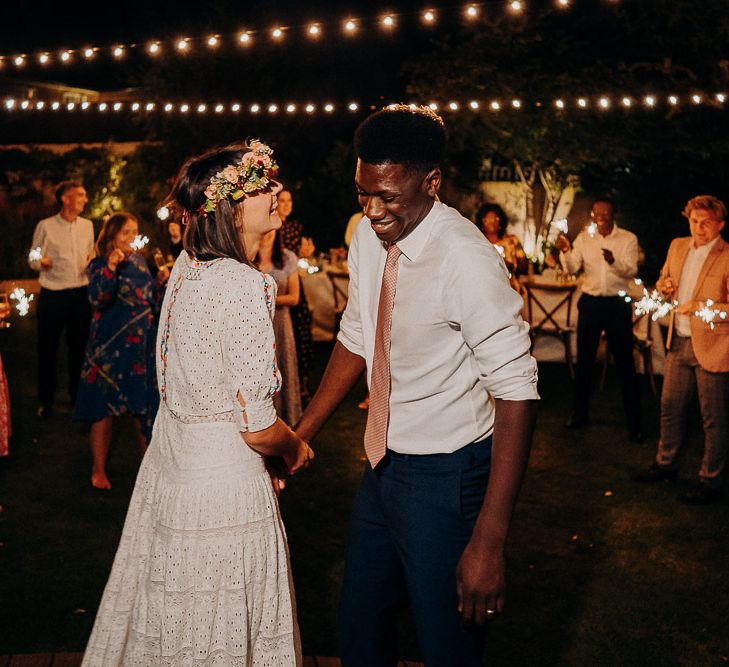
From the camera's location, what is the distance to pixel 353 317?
109 inches

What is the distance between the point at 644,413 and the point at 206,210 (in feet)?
20.3

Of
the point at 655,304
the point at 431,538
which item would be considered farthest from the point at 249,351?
the point at 655,304

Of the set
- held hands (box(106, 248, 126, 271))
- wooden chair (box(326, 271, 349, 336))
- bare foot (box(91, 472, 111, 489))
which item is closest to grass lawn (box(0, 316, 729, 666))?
bare foot (box(91, 472, 111, 489))

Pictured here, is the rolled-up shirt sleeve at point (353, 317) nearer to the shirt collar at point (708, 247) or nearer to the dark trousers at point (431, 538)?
the dark trousers at point (431, 538)

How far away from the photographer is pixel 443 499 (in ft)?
7.69

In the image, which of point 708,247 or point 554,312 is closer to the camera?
point 708,247

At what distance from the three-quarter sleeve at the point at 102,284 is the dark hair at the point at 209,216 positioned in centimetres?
311

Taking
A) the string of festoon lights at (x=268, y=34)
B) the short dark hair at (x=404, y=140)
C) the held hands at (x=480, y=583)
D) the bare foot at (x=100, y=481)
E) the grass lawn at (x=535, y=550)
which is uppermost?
the string of festoon lights at (x=268, y=34)

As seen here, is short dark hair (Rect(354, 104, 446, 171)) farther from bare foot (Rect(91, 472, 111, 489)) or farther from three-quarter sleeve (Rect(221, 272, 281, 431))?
bare foot (Rect(91, 472, 111, 489))

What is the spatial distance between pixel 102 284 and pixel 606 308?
3898 mm

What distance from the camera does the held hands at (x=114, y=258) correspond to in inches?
223

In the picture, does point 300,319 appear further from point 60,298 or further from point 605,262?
point 605,262

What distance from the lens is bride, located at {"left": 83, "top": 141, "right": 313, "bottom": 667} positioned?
Answer: 8.36 ft

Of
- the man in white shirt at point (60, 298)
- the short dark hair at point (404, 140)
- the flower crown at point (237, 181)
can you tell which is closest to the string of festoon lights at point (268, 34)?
the man in white shirt at point (60, 298)
